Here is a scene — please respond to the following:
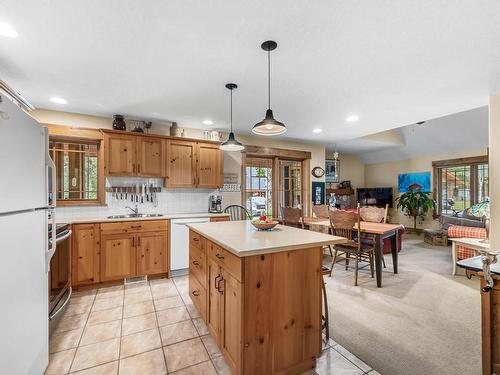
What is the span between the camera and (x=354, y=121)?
427cm

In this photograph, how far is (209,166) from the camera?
4.37 m

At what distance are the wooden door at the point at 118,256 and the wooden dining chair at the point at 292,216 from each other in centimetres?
229

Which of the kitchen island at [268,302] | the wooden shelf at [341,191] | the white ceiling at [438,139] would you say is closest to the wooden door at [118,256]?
the kitchen island at [268,302]

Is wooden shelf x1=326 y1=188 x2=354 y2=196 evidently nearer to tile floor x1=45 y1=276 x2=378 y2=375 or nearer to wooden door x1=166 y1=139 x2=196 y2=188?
wooden door x1=166 y1=139 x2=196 y2=188

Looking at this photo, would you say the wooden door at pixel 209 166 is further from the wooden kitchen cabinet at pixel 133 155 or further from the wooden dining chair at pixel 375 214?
the wooden dining chair at pixel 375 214

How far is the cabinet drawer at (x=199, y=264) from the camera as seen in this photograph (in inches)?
87.3

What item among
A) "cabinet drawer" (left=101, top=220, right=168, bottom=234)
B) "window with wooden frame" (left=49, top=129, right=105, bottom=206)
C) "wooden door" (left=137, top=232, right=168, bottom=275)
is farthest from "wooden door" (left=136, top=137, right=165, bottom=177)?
"wooden door" (left=137, top=232, right=168, bottom=275)

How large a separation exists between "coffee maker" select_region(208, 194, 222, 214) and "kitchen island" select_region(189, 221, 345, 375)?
259 cm

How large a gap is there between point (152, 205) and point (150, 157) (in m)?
0.85

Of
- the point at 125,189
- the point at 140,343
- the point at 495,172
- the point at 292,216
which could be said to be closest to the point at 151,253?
the point at 125,189

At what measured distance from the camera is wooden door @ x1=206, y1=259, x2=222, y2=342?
189cm

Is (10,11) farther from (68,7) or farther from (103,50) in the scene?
(103,50)

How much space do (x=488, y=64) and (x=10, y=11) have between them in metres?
3.90

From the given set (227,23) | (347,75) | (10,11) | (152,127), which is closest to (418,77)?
(347,75)
